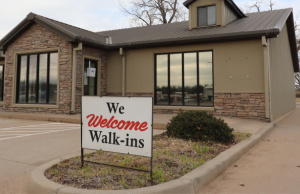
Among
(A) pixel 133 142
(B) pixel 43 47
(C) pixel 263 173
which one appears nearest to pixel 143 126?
(A) pixel 133 142

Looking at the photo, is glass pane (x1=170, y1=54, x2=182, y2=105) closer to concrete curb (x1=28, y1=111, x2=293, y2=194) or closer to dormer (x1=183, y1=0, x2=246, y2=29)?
dormer (x1=183, y1=0, x2=246, y2=29)

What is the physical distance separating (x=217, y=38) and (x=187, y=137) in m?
5.93

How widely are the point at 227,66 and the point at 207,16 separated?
3540 mm

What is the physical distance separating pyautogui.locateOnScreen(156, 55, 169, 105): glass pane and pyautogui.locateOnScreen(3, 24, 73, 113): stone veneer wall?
410cm

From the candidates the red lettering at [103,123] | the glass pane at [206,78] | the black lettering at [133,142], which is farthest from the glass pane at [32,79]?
the black lettering at [133,142]

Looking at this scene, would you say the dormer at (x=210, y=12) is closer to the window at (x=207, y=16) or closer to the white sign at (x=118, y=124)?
the window at (x=207, y=16)

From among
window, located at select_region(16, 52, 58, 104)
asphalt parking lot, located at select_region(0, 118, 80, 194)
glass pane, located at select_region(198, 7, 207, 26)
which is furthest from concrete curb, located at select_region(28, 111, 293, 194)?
glass pane, located at select_region(198, 7, 207, 26)

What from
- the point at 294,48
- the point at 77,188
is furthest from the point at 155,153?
the point at 294,48

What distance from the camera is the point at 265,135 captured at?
7.02m

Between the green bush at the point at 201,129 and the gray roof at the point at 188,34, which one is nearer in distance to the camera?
the green bush at the point at 201,129

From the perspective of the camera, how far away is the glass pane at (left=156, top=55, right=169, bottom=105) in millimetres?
11531

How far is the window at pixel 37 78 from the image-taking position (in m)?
11.5

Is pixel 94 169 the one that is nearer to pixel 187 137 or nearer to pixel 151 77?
pixel 187 137

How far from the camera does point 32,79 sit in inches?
473
